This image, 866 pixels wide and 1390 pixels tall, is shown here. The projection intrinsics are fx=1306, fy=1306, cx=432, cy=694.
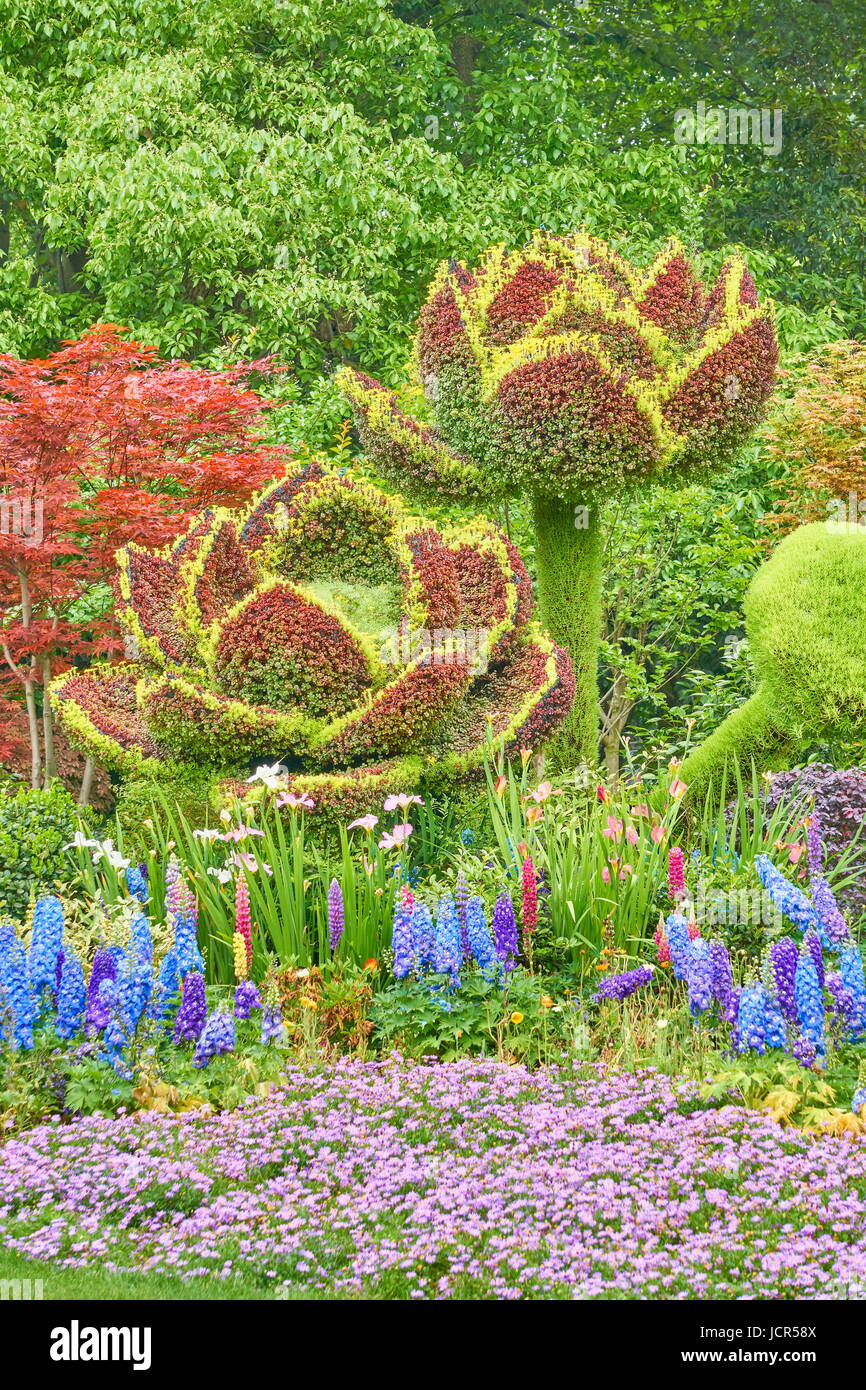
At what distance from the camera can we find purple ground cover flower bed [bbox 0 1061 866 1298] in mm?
2906

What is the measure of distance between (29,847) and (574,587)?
11.7ft

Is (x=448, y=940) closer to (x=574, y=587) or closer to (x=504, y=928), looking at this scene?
(x=504, y=928)

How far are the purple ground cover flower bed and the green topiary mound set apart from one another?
276 cm

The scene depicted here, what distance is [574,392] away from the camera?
689 cm

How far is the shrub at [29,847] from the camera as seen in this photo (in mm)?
6070

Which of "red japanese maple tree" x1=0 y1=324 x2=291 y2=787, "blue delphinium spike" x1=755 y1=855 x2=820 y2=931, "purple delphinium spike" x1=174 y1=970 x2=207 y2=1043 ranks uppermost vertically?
"red japanese maple tree" x1=0 y1=324 x2=291 y2=787

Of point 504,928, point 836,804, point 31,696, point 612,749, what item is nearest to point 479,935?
point 504,928

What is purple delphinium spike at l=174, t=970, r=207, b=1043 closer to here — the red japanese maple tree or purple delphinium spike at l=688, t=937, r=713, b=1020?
purple delphinium spike at l=688, t=937, r=713, b=1020

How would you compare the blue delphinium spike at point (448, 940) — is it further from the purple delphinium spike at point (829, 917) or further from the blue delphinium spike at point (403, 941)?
the purple delphinium spike at point (829, 917)

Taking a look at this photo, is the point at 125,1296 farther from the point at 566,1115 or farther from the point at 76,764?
the point at 76,764

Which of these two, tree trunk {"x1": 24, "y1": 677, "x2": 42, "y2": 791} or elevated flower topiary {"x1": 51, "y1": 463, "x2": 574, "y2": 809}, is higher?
elevated flower topiary {"x1": 51, "y1": 463, "x2": 574, "y2": 809}

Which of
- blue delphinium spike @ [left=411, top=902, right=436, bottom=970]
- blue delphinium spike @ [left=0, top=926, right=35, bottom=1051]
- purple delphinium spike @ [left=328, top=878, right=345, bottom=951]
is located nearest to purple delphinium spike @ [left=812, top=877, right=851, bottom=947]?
blue delphinium spike @ [left=411, top=902, right=436, bottom=970]

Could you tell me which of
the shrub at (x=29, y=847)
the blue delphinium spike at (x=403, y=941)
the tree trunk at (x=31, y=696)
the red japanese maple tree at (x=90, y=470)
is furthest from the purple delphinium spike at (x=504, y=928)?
the red japanese maple tree at (x=90, y=470)

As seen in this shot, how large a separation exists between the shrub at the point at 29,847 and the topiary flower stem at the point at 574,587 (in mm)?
3155
